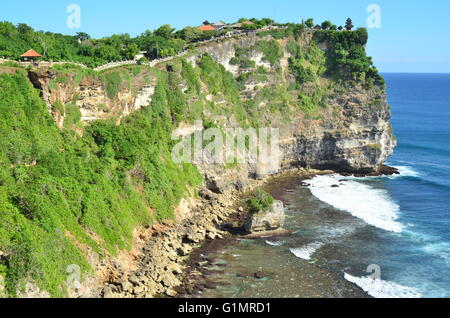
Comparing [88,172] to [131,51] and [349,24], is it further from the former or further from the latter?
[349,24]

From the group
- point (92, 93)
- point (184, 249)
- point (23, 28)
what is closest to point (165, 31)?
point (23, 28)

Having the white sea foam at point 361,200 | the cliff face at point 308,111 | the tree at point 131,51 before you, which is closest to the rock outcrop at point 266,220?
the white sea foam at point 361,200

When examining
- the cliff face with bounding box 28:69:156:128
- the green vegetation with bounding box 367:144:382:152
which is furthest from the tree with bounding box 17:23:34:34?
Answer: the green vegetation with bounding box 367:144:382:152

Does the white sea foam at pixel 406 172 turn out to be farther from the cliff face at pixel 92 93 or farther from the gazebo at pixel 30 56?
the gazebo at pixel 30 56

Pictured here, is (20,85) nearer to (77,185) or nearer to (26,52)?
(26,52)
